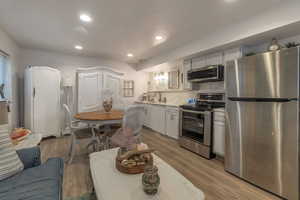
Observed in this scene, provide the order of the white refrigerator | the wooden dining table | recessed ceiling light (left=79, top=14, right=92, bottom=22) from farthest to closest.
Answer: the white refrigerator < the wooden dining table < recessed ceiling light (left=79, top=14, right=92, bottom=22)

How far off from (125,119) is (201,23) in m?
2.08

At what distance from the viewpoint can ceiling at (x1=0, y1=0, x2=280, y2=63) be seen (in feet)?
6.48

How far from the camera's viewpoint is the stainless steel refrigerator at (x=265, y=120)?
5.45 feet

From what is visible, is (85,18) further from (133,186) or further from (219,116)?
(219,116)

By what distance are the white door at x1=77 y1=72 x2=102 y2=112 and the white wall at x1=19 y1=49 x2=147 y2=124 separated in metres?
0.47

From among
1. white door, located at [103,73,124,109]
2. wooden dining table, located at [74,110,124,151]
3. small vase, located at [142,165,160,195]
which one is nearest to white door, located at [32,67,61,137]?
white door, located at [103,73,124,109]

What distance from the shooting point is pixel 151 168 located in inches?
40.4

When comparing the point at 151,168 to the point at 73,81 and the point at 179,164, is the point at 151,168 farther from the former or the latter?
the point at 73,81

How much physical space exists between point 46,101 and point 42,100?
9cm

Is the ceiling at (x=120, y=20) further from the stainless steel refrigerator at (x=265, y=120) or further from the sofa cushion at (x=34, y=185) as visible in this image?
the sofa cushion at (x=34, y=185)

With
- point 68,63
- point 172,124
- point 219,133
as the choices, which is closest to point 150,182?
point 219,133

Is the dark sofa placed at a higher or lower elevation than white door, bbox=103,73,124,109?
lower

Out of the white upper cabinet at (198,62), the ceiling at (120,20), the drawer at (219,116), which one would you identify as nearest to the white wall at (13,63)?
the ceiling at (120,20)

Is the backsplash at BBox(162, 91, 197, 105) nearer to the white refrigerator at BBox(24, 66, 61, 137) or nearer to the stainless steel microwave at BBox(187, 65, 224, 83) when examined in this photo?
the stainless steel microwave at BBox(187, 65, 224, 83)
